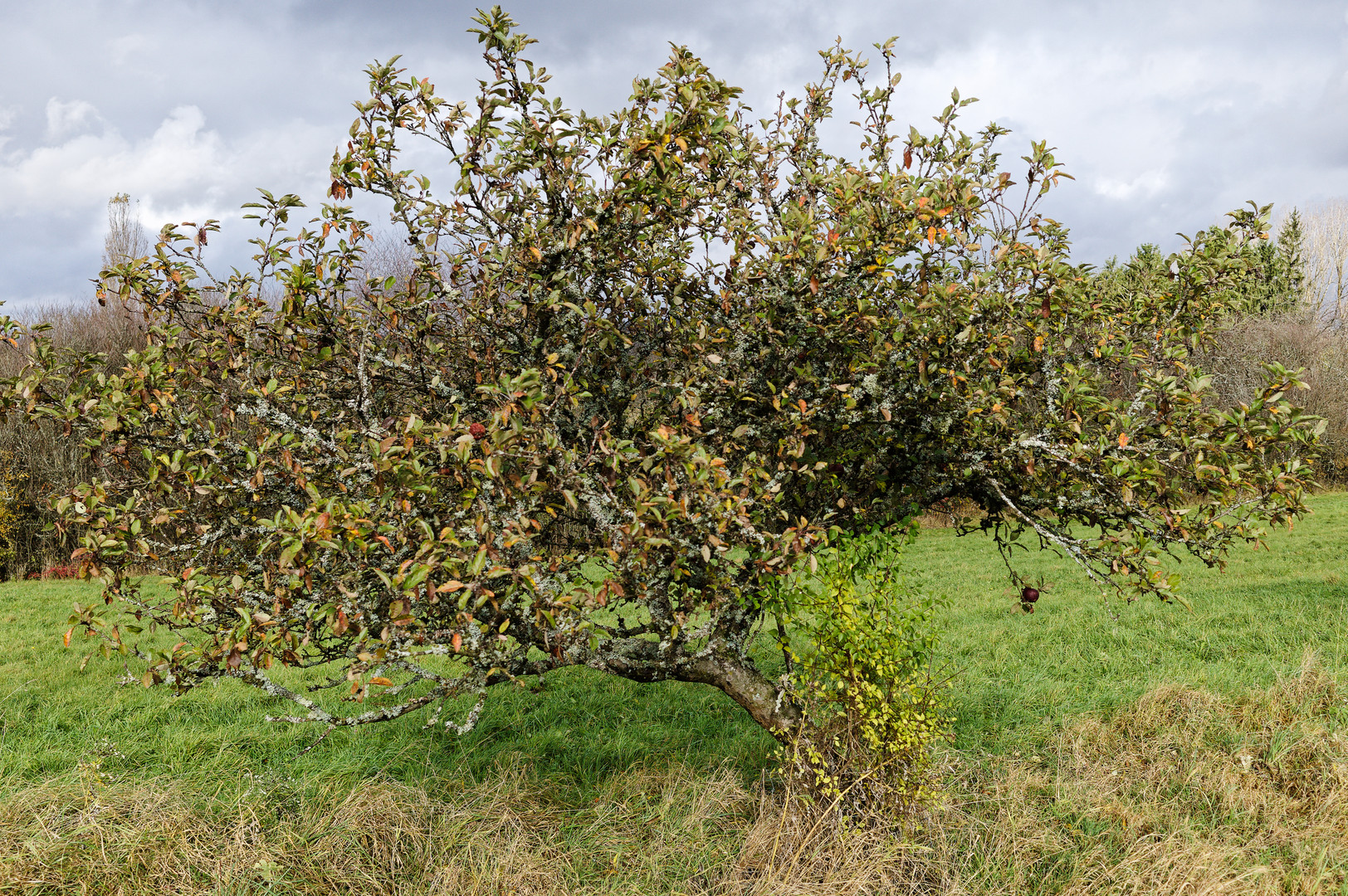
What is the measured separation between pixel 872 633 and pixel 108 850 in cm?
454

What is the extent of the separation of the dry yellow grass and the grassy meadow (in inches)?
0.7

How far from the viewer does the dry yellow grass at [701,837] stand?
14.1ft

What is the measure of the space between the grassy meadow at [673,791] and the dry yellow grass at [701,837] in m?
0.02

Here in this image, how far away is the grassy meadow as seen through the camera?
4.39 metres

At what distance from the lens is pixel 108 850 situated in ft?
14.3

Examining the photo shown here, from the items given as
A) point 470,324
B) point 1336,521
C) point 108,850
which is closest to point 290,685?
point 108,850

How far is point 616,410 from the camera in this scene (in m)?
4.63

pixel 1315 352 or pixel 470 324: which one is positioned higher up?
pixel 1315 352

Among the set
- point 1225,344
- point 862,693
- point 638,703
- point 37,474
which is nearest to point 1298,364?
point 1225,344

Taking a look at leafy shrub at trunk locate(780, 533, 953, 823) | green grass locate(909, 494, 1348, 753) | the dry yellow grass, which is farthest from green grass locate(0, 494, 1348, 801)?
the dry yellow grass

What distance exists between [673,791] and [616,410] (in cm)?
283

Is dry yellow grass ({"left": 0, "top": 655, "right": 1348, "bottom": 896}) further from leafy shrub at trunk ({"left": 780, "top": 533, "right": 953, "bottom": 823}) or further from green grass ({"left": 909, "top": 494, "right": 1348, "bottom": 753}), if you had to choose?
green grass ({"left": 909, "top": 494, "right": 1348, "bottom": 753})

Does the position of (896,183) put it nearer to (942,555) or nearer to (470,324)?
(470,324)

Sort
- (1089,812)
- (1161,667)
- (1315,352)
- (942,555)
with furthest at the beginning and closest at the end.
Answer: (1315,352), (942,555), (1161,667), (1089,812)
